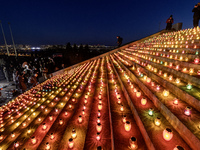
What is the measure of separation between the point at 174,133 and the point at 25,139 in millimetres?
3896

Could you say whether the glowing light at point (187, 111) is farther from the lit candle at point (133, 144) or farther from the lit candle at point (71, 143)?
the lit candle at point (71, 143)

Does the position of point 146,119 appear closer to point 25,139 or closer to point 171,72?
point 171,72

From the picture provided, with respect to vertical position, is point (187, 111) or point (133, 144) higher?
point (187, 111)

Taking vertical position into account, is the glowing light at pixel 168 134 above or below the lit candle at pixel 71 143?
above

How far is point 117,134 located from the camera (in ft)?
7.47

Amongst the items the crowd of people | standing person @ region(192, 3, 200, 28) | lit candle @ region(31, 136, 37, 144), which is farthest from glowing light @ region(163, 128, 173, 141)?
the crowd of people

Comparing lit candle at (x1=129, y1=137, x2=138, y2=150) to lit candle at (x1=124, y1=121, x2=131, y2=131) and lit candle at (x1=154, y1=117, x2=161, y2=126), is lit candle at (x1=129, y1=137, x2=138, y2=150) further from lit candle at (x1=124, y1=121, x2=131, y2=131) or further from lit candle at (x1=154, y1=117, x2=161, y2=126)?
lit candle at (x1=154, y1=117, x2=161, y2=126)

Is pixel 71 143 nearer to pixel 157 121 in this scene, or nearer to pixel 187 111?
pixel 157 121

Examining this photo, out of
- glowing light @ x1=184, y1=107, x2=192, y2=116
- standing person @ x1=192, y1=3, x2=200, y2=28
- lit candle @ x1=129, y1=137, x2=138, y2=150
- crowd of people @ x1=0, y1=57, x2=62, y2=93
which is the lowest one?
crowd of people @ x1=0, y1=57, x2=62, y2=93

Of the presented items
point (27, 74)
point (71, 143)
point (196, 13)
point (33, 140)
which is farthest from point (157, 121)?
point (27, 74)

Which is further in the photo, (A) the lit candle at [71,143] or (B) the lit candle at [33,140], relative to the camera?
(B) the lit candle at [33,140]

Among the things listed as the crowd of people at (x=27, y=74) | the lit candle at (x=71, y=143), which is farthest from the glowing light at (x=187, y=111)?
the crowd of people at (x=27, y=74)

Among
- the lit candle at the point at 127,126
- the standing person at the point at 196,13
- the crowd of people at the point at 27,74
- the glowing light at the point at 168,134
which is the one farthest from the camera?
the crowd of people at the point at 27,74

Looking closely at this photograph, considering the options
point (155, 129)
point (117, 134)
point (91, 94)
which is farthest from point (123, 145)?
point (91, 94)
